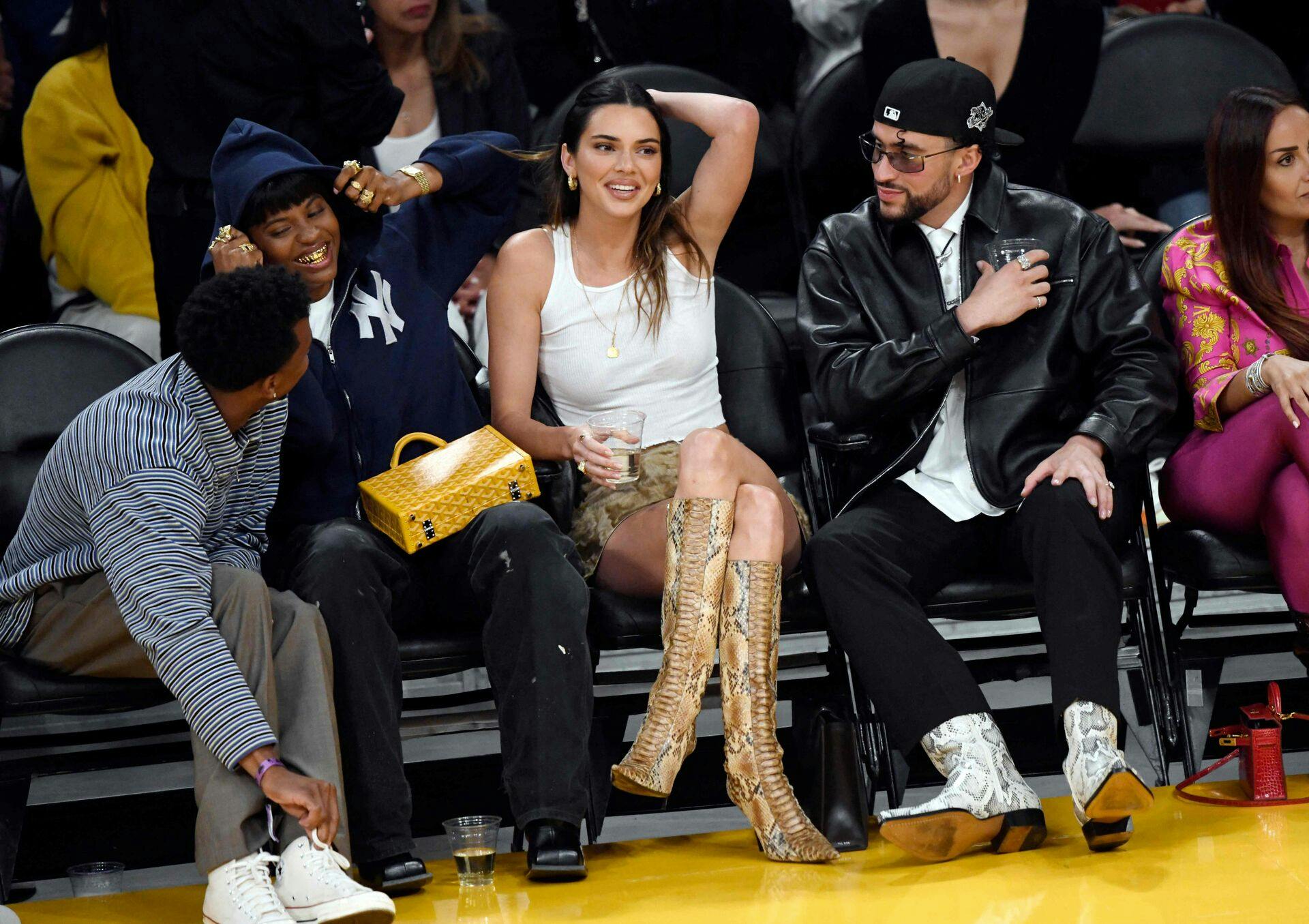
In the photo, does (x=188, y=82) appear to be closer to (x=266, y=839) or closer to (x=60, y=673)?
(x=60, y=673)

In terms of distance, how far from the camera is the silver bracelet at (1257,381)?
351cm

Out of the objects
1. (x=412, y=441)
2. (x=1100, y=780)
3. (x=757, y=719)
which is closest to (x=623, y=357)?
(x=412, y=441)

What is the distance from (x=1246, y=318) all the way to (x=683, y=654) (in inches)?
59.3

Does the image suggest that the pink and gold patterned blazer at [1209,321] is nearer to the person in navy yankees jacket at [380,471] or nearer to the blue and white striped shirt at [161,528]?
the person in navy yankees jacket at [380,471]

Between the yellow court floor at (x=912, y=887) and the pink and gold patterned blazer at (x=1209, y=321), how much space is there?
0.93m

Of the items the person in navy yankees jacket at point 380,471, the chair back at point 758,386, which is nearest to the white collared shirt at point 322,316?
the person in navy yankees jacket at point 380,471

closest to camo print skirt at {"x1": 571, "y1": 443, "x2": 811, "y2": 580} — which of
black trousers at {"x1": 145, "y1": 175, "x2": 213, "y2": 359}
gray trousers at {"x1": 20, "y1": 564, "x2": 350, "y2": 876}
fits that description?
gray trousers at {"x1": 20, "y1": 564, "x2": 350, "y2": 876}

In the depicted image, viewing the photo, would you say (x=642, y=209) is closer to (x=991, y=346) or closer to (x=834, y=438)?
(x=834, y=438)

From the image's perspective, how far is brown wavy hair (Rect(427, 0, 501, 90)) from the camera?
15.7 feet

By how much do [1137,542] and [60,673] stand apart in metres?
2.12

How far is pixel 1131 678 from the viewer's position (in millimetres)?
3678

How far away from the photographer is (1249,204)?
3.71 metres

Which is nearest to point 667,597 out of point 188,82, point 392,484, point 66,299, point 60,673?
point 392,484

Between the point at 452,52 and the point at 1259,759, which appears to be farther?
the point at 452,52
